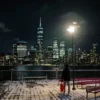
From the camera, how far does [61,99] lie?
50.5 ft

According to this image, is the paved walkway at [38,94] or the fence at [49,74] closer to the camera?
the paved walkway at [38,94]

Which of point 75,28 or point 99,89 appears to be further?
point 75,28

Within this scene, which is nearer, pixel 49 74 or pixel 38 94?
pixel 38 94

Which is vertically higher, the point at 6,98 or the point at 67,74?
the point at 67,74

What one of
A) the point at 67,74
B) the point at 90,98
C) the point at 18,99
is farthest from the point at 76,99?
the point at 18,99

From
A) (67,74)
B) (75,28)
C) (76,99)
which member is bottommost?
(76,99)

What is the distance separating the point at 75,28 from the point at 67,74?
5450 mm

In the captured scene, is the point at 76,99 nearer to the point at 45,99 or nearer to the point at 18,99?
the point at 45,99

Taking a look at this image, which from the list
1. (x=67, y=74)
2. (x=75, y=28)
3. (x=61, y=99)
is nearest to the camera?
(x=61, y=99)

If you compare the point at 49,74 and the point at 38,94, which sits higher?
the point at 38,94

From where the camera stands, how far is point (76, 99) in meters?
15.7

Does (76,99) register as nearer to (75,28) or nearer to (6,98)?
(6,98)

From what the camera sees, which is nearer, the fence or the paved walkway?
the paved walkway

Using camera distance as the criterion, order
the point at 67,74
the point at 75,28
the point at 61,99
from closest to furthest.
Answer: the point at 61,99 < the point at 67,74 < the point at 75,28
